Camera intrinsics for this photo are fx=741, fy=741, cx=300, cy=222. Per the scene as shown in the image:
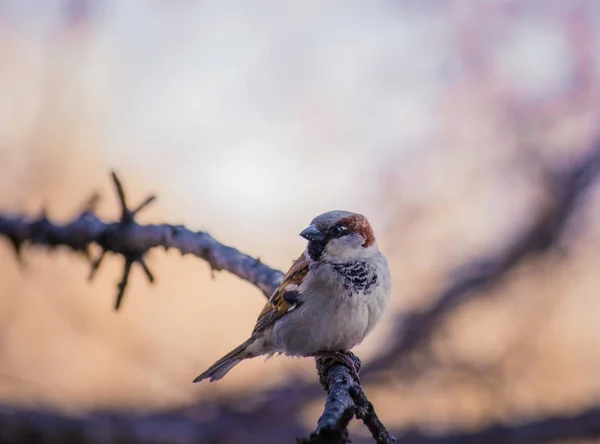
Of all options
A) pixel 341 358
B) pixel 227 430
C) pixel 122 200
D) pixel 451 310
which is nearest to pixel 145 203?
pixel 122 200

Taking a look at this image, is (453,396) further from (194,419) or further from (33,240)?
(33,240)

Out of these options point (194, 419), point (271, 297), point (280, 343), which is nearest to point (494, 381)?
point (194, 419)

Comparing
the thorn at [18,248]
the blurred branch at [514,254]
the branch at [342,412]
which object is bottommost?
the branch at [342,412]

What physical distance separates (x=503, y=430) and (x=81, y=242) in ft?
13.7

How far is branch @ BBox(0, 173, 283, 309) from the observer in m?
2.63

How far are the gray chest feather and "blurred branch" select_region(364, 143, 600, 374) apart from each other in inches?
131

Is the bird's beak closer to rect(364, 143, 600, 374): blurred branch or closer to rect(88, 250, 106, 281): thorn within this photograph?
rect(88, 250, 106, 281): thorn

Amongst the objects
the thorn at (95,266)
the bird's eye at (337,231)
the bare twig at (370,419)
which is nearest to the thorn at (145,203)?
the thorn at (95,266)

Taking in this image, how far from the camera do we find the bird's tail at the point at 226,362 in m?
3.48

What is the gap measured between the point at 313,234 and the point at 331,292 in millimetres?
275

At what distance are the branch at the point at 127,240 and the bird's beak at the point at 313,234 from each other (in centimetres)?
37

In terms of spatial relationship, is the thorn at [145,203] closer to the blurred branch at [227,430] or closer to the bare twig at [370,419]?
the bare twig at [370,419]

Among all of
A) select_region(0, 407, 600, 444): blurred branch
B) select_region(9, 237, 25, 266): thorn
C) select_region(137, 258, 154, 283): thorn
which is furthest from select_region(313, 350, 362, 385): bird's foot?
select_region(0, 407, 600, 444): blurred branch

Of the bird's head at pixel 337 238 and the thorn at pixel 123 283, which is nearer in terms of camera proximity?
the thorn at pixel 123 283
